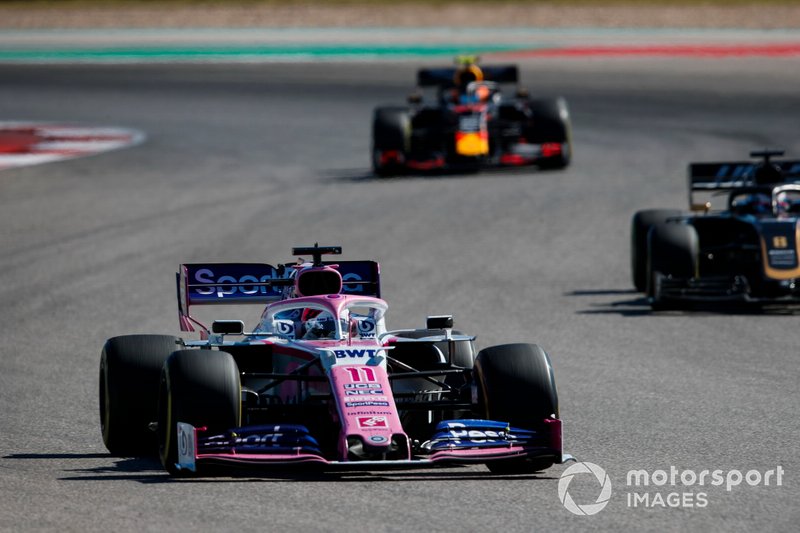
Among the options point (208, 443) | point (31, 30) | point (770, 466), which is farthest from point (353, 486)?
point (31, 30)

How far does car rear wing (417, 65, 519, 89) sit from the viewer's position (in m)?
27.6

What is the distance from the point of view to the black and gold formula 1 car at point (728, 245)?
16359 millimetres

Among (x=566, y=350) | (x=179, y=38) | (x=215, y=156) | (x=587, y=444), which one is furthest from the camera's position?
(x=179, y=38)

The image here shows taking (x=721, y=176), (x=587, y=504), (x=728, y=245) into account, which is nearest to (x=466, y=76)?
(x=721, y=176)

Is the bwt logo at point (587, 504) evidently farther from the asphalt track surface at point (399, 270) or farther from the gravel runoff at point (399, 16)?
the gravel runoff at point (399, 16)

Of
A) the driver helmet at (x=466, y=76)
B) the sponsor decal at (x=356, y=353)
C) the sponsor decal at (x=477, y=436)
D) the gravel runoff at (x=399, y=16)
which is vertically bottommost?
the sponsor decal at (x=477, y=436)

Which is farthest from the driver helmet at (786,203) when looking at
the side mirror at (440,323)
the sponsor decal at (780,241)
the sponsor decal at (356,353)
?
the sponsor decal at (356,353)

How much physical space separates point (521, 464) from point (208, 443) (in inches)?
69.7

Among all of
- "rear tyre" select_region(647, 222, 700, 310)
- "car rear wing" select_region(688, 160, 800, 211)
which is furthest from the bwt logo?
"car rear wing" select_region(688, 160, 800, 211)

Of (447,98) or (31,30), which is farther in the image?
(31,30)

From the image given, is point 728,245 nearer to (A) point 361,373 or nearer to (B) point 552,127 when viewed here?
(A) point 361,373

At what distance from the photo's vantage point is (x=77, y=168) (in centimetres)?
2806

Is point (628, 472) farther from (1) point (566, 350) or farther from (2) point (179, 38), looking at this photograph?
(2) point (179, 38)

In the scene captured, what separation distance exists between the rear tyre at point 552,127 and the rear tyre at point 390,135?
2.09m
